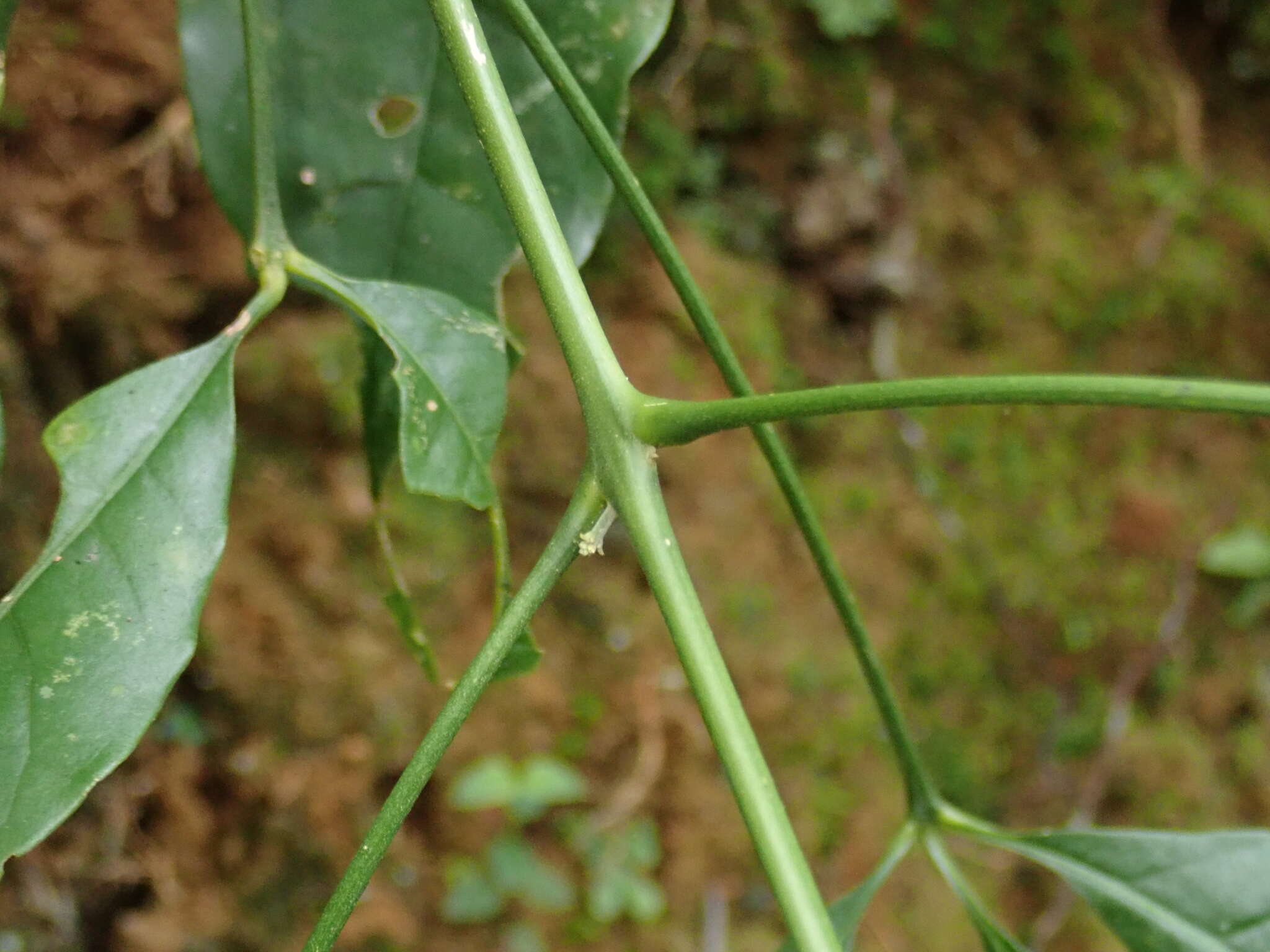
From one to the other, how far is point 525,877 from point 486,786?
6.9 inches

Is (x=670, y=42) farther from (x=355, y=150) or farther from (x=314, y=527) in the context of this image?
(x=355, y=150)

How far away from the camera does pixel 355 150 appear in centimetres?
74

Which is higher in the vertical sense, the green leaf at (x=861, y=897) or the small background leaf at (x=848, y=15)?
the small background leaf at (x=848, y=15)

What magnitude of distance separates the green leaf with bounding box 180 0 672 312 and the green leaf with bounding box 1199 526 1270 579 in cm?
197

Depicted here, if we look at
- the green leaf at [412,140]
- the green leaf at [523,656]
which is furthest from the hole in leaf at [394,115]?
the green leaf at [523,656]

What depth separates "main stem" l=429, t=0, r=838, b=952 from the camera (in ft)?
1.31

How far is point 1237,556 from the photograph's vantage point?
2152 millimetres

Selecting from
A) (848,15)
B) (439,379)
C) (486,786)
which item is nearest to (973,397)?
(439,379)

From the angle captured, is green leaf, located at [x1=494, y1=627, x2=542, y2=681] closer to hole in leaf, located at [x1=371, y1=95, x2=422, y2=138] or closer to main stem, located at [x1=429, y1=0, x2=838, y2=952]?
main stem, located at [x1=429, y1=0, x2=838, y2=952]

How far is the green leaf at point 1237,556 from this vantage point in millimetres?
2154

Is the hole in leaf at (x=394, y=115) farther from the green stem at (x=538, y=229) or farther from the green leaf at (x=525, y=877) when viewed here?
the green leaf at (x=525, y=877)

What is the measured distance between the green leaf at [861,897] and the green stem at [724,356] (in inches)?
0.9

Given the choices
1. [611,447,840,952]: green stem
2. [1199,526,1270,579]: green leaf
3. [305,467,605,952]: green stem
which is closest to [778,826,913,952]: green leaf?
[611,447,840,952]: green stem

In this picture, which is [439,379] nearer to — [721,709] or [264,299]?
[264,299]
